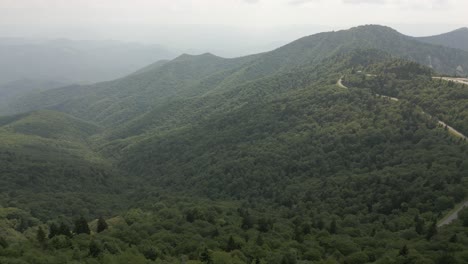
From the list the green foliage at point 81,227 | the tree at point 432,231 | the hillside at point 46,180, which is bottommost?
the hillside at point 46,180

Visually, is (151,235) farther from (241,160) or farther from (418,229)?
(241,160)

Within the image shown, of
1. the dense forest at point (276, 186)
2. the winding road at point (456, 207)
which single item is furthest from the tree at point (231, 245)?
the winding road at point (456, 207)

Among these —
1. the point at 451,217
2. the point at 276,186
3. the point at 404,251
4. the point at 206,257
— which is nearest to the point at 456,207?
the point at 451,217

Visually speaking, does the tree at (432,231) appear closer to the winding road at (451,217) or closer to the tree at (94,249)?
the winding road at (451,217)

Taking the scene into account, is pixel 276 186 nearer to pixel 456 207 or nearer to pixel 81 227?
pixel 456 207

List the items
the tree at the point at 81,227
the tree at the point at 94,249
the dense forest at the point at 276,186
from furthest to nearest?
1. the tree at the point at 81,227
2. the dense forest at the point at 276,186
3. the tree at the point at 94,249

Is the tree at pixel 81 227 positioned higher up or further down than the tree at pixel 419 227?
higher up

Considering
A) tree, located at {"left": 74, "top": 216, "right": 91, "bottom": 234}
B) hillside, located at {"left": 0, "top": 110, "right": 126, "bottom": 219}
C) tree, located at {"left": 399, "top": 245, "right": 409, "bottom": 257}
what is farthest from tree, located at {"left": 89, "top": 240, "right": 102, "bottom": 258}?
hillside, located at {"left": 0, "top": 110, "right": 126, "bottom": 219}

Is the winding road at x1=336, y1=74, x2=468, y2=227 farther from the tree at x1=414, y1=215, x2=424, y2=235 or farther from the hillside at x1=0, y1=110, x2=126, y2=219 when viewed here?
the hillside at x1=0, y1=110, x2=126, y2=219
